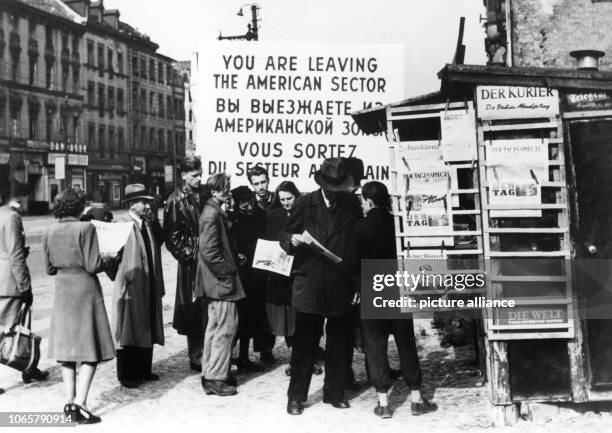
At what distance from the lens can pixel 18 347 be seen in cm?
575

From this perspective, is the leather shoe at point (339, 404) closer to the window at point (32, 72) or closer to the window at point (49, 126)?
the window at point (32, 72)

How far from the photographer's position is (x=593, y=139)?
4.89m

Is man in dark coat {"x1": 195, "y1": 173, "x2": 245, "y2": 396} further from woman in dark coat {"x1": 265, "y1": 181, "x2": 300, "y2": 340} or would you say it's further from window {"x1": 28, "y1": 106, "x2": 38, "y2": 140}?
window {"x1": 28, "y1": 106, "x2": 38, "y2": 140}

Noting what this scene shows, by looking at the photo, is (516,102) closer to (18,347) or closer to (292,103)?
(292,103)

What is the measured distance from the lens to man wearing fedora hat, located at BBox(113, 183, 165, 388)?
611 centimetres

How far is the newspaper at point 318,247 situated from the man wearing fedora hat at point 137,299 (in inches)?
72.7

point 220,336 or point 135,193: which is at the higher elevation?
point 135,193

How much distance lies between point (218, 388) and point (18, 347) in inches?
68.5

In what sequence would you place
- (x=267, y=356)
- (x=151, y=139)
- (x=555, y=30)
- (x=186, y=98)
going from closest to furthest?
(x=267, y=356)
(x=555, y=30)
(x=151, y=139)
(x=186, y=98)

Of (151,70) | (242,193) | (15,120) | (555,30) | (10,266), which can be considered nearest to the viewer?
(10,266)

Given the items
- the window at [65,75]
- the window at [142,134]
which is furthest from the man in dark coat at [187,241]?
the window at [142,134]

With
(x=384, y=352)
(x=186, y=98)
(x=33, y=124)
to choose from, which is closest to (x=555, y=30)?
(x=384, y=352)

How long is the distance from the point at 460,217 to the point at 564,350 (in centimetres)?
237

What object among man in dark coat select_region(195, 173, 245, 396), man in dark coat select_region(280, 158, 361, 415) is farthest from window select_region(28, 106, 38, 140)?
man in dark coat select_region(280, 158, 361, 415)
